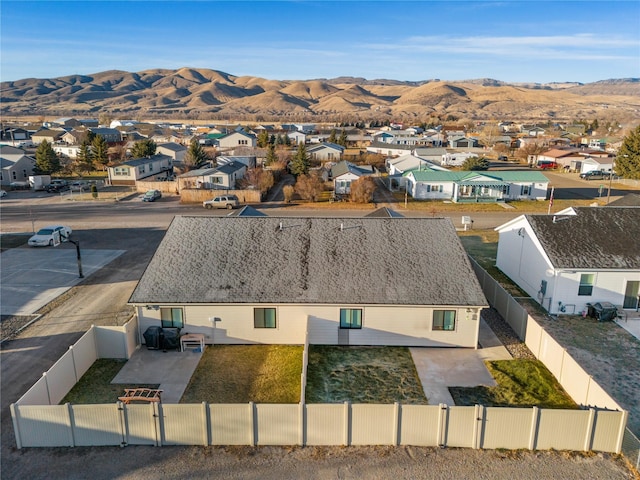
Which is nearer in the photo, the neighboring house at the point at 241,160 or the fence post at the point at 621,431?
the fence post at the point at 621,431

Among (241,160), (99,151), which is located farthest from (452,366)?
(99,151)

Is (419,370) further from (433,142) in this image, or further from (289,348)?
(433,142)

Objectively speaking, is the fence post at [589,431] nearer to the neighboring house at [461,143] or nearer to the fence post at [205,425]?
the fence post at [205,425]

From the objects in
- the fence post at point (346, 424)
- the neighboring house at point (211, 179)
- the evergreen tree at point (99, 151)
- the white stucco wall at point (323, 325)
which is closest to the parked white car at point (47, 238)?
the white stucco wall at point (323, 325)

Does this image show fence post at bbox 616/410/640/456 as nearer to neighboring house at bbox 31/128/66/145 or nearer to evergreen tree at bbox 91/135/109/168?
evergreen tree at bbox 91/135/109/168

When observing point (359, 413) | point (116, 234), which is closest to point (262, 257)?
point (359, 413)

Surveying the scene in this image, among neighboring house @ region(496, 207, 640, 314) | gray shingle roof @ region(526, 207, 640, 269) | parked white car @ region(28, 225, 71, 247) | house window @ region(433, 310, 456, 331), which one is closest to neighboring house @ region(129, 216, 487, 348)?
house window @ region(433, 310, 456, 331)
